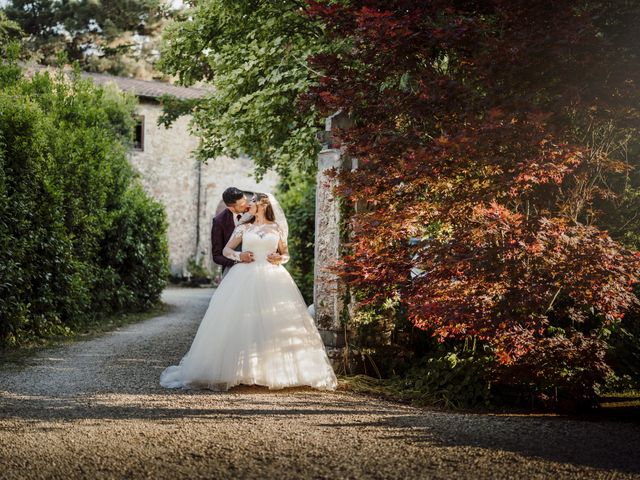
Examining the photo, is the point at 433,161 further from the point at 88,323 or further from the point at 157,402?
the point at 88,323

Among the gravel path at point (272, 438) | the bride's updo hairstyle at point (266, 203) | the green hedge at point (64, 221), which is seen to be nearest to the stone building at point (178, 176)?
the green hedge at point (64, 221)

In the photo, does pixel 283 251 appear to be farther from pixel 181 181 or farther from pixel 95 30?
pixel 95 30

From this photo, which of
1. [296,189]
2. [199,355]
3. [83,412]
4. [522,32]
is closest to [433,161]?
[522,32]

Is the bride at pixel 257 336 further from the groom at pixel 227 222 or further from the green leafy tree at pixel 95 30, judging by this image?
the green leafy tree at pixel 95 30

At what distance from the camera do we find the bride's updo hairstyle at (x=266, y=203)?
6.37 meters

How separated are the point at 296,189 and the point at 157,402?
29.8ft

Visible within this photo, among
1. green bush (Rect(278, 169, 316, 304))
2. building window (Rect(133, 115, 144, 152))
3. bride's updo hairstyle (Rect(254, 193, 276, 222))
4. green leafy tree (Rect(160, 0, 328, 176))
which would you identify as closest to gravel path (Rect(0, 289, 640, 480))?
bride's updo hairstyle (Rect(254, 193, 276, 222))

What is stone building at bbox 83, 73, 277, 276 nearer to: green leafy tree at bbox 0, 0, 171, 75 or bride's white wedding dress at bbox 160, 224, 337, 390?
green leafy tree at bbox 0, 0, 171, 75

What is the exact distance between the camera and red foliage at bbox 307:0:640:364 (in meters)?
4.66

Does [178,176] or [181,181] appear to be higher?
[178,176]

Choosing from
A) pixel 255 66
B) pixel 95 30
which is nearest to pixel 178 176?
pixel 95 30

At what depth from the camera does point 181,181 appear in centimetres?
2500

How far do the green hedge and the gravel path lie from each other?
2507 mm

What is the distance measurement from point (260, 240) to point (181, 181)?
1938 centimetres
